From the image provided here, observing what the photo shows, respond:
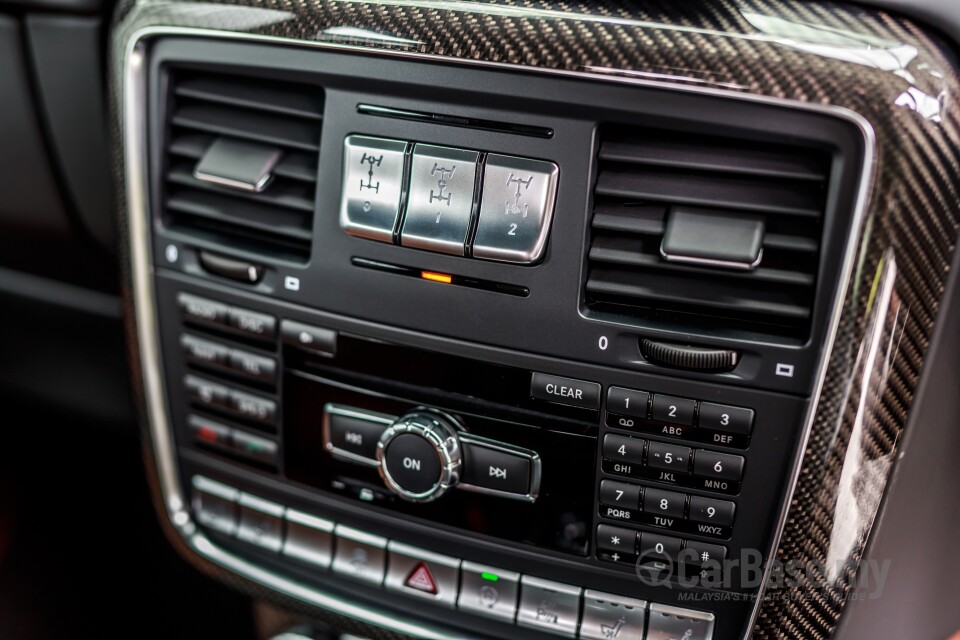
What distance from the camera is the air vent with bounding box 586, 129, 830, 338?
55 centimetres

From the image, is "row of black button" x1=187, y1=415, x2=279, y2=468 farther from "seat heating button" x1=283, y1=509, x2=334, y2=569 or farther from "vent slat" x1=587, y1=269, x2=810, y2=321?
"vent slat" x1=587, y1=269, x2=810, y2=321

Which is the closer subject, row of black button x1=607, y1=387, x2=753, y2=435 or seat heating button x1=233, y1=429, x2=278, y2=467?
row of black button x1=607, y1=387, x2=753, y2=435

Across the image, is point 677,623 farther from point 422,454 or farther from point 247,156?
point 247,156

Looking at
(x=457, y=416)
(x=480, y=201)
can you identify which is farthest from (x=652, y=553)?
(x=480, y=201)

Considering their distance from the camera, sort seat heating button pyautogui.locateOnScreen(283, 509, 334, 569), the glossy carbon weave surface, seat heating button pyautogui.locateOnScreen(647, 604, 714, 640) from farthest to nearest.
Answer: seat heating button pyautogui.locateOnScreen(283, 509, 334, 569)
seat heating button pyautogui.locateOnScreen(647, 604, 714, 640)
the glossy carbon weave surface

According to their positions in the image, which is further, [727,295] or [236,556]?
[236,556]

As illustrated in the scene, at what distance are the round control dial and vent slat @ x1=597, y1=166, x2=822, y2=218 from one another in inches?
8.5

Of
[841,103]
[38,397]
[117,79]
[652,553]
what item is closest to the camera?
[841,103]

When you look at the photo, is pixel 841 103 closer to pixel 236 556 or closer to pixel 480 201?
pixel 480 201

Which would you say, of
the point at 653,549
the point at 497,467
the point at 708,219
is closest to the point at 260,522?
the point at 497,467

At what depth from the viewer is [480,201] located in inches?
23.1

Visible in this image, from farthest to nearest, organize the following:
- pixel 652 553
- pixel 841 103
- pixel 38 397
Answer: pixel 38 397 < pixel 652 553 < pixel 841 103

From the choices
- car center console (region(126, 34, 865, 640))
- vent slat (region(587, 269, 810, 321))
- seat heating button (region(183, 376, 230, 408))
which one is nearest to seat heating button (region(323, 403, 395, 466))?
car center console (region(126, 34, 865, 640))

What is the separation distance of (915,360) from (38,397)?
1.10m
